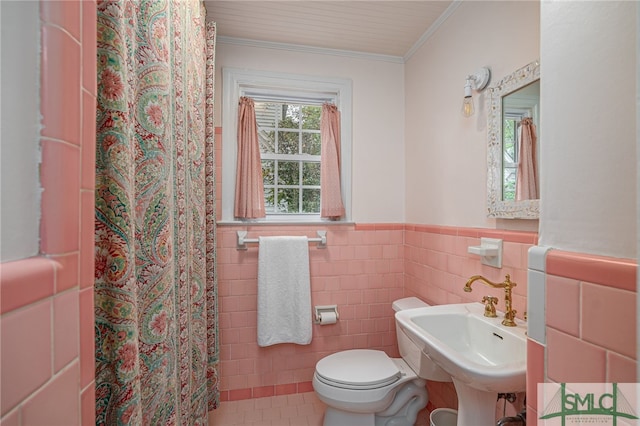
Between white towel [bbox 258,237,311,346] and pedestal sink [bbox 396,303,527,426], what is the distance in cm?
84

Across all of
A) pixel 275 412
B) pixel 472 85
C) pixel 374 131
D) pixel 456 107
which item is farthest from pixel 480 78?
pixel 275 412

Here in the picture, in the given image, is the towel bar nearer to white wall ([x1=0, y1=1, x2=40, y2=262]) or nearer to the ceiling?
the ceiling

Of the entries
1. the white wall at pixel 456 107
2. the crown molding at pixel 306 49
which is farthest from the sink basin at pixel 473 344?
the crown molding at pixel 306 49

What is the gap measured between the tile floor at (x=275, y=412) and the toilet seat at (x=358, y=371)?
0.43 m

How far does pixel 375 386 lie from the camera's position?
148 centimetres

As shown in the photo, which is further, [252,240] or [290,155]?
[290,155]

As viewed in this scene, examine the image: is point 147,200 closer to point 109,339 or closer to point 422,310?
point 109,339

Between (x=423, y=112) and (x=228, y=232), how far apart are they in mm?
1497

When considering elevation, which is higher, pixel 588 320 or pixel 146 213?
pixel 146 213

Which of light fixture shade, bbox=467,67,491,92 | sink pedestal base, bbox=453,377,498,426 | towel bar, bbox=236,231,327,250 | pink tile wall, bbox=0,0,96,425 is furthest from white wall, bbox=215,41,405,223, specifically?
pink tile wall, bbox=0,0,96,425

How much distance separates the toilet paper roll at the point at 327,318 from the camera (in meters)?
1.97

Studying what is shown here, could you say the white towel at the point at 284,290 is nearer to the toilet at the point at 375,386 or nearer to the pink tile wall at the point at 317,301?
the pink tile wall at the point at 317,301

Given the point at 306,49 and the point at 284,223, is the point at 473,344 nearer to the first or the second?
the point at 284,223

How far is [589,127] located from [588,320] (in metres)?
0.34
